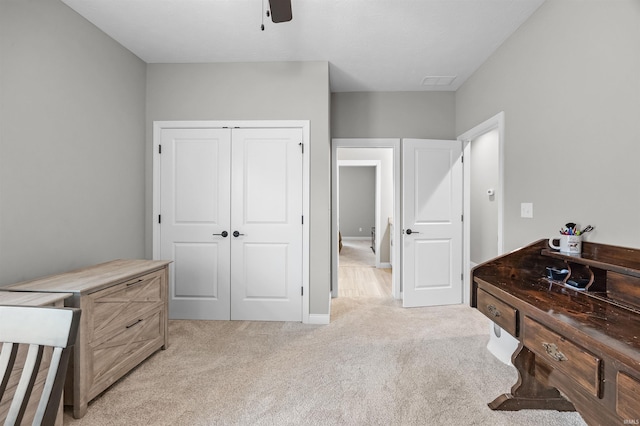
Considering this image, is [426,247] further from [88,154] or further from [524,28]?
[88,154]

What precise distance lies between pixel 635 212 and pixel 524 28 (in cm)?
164

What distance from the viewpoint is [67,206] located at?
7.28ft

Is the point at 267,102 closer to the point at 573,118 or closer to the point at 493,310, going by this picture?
the point at 573,118

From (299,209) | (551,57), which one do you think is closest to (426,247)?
(299,209)

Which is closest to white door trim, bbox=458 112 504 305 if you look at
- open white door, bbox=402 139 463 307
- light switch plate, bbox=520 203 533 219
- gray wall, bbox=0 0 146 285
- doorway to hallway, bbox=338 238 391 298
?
open white door, bbox=402 139 463 307

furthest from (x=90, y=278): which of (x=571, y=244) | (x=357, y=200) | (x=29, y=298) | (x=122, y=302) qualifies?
(x=357, y=200)

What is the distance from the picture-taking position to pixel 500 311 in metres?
1.57

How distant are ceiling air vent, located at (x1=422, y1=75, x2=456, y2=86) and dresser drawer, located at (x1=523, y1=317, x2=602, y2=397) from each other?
279cm

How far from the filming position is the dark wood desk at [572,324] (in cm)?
95

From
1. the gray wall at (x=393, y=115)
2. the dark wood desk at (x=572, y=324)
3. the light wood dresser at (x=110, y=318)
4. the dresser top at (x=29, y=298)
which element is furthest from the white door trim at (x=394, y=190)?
the dresser top at (x=29, y=298)

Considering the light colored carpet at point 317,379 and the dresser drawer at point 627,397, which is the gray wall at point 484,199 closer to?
the light colored carpet at point 317,379

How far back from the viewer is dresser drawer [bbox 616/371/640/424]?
2.78ft

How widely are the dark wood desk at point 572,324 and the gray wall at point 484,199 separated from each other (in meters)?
2.30

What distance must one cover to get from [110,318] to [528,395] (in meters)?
2.57
